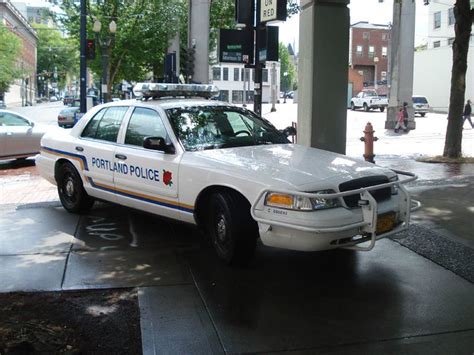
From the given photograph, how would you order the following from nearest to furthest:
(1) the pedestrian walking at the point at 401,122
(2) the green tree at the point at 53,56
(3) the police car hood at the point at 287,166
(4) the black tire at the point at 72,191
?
(3) the police car hood at the point at 287,166, (4) the black tire at the point at 72,191, (1) the pedestrian walking at the point at 401,122, (2) the green tree at the point at 53,56

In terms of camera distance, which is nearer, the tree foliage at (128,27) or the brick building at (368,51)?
the tree foliage at (128,27)

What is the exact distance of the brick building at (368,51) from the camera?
3145 inches

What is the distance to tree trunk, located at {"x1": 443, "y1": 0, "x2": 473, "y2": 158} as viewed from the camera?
13070 mm

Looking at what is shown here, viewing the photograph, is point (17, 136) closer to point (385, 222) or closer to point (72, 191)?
point (72, 191)

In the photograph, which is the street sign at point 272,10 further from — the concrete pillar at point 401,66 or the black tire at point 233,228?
the concrete pillar at point 401,66

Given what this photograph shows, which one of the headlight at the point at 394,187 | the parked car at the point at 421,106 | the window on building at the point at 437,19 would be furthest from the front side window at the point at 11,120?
the window on building at the point at 437,19

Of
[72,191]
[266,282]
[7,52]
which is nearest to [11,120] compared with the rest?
[72,191]

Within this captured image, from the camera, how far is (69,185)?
7875mm

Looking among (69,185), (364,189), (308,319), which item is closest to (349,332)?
(308,319)

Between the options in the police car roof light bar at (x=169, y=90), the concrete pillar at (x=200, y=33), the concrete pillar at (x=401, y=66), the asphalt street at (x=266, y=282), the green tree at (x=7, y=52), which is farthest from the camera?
the green tree at (x=7, y=52)

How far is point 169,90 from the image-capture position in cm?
703

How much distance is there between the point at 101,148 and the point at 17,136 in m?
8.09

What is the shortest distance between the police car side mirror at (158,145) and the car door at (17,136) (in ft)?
30.6

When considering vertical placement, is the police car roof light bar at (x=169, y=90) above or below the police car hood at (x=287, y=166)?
above
